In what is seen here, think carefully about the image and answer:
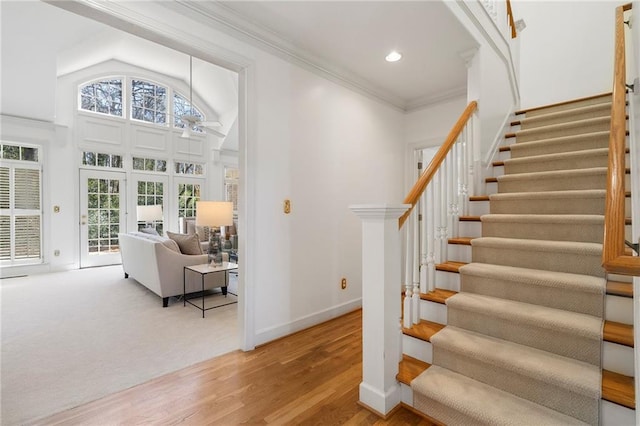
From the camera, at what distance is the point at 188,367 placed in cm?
233

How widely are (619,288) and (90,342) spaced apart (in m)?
4.09

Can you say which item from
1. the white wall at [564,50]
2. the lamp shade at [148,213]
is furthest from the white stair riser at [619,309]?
the lamp shade at [148,213]

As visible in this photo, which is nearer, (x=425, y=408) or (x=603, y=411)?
(x=603, y=411)

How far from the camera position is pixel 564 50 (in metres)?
4.24

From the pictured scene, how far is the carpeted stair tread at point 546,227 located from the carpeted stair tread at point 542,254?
0.10 metres

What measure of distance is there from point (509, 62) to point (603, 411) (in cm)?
370

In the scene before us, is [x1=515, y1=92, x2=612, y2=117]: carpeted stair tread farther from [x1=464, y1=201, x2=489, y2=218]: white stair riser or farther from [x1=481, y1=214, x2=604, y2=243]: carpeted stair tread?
[x1=481, y1=214, x2=604, y2=243]: carpeted stair tread

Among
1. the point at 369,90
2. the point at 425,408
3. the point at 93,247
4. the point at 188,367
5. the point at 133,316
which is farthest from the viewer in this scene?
the point at 93,247

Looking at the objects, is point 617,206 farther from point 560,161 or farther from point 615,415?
point 560,161

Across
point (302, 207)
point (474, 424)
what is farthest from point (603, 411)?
point (302, 207)

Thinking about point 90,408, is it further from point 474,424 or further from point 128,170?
point 128,170

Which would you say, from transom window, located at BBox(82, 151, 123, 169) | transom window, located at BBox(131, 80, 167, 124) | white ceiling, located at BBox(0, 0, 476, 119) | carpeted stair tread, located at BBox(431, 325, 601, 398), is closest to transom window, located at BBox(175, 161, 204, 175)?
transom window, located at BBox(131, 80, 167, 124)

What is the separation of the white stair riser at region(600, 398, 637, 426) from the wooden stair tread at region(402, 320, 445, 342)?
0.82 meters

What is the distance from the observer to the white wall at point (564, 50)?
3.96m
